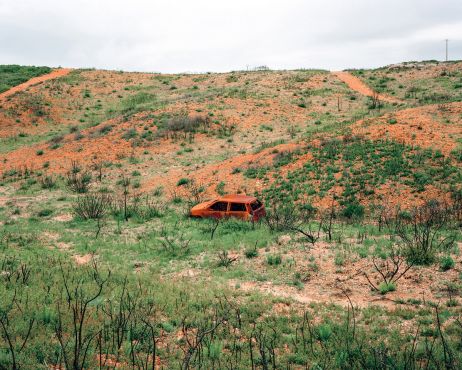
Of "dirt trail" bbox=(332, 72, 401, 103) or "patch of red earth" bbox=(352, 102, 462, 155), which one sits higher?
"dirt trail" bbox=(332, 72, 401, 103)

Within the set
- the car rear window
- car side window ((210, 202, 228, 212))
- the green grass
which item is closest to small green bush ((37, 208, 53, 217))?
car side window ((210, 202, 228, 212))

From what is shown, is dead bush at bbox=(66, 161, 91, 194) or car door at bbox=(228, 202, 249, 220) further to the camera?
dead bush at bbox=(66, 161, 91, 194)

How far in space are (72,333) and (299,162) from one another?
1779cm

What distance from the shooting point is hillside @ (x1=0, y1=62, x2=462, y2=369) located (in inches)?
253

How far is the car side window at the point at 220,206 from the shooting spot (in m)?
16.2

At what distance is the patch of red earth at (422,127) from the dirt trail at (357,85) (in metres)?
13.2

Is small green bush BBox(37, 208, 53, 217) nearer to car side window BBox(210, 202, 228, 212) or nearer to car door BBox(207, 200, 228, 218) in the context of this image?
car door BBox(207, 200, 228, 218)

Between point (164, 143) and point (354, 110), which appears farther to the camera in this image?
point (354, 110)

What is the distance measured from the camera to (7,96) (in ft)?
153

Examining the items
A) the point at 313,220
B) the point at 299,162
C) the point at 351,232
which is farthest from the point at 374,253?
Result: the point at 299,162

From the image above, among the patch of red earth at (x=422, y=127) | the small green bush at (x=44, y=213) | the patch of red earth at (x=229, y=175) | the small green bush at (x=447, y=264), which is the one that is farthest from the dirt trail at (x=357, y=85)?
the small green bush at (x=44, y=213)

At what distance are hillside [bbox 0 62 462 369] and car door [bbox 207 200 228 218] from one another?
25.8 inches

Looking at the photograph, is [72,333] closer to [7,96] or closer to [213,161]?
[213,161]

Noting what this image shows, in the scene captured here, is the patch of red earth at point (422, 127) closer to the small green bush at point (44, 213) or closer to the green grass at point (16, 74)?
the small green bush at point (44, 213)
